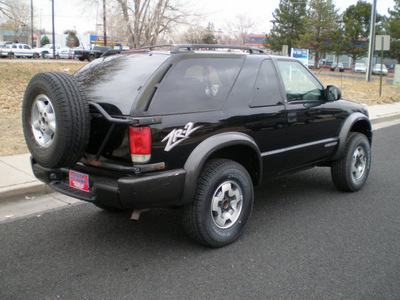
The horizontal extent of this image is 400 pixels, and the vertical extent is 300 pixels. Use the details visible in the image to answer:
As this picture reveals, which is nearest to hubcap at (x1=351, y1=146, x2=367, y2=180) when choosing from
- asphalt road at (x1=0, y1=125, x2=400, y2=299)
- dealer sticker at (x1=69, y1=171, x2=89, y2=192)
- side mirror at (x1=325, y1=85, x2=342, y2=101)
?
asphalt road at (x1=0, y1=125, x2=400, y2=299)

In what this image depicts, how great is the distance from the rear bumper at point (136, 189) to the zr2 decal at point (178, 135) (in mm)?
216

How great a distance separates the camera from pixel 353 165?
5.41 metres

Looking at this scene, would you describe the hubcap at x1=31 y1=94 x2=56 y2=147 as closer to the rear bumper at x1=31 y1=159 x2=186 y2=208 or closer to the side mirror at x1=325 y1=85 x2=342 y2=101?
the rear bumper at x1=31 y1=159 x2=186 y2=208

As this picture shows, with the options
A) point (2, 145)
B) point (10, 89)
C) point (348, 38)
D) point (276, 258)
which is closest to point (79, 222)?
point (276, 258)

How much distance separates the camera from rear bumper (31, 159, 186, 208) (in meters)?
3.17

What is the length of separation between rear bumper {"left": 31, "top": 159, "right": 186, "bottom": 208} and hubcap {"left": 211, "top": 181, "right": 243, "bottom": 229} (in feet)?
1.49

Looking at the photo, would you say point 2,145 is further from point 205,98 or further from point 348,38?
point 348,38

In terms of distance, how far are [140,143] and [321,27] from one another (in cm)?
5600

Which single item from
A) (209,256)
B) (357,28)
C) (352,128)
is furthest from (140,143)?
(357,28)

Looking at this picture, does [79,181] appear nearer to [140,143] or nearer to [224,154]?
[140,143]

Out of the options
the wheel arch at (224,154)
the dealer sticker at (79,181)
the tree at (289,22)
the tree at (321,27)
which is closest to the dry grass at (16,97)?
the dealer sticker at (79,181)

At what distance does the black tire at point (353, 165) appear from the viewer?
5293 mm

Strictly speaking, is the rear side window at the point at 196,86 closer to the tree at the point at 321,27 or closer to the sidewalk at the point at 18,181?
the sidewalk at the point at 18,181

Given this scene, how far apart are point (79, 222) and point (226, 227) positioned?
1.68 metres
